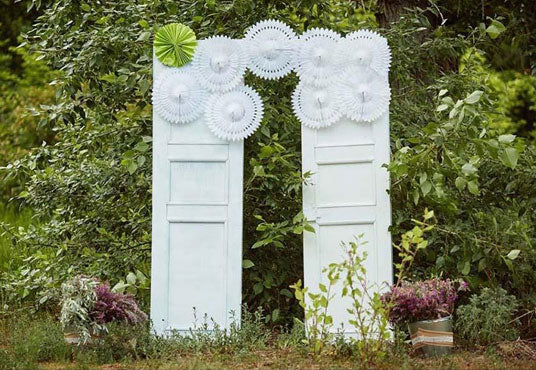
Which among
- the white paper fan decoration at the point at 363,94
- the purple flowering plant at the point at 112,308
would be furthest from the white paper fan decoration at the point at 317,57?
the purple flowering plant at the point at 112,308

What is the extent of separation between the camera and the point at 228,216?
16.5 ft

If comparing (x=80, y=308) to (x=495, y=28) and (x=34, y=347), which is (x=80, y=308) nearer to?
(x=34, y=347)

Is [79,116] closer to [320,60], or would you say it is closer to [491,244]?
[320,60]

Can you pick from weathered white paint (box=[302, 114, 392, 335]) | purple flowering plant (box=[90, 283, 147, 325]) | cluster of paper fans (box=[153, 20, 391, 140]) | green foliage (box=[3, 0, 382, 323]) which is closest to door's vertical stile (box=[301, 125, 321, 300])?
weathered white paint (box=[302, 114, 392, 335])

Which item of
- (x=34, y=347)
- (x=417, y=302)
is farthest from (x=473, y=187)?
(x=34, y=347)

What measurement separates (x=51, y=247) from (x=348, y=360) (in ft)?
8.83

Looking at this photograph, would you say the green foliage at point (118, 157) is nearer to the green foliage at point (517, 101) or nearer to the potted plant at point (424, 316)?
the potted plant at point (424, 316)

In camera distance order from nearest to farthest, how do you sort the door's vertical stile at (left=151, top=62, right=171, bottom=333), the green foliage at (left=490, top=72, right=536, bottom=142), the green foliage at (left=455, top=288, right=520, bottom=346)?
the green foliage at (left=455, top=288, right=520, bottom=346) < the door's vertical stile at (left=151, top=62, right=171, bottom=333) < the green foliage at (left=490, top=72, right=536, bottom=142)

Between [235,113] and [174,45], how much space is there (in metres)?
0.55

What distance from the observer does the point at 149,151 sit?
5625 mm

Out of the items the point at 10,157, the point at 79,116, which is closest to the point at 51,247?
the point at 79,116

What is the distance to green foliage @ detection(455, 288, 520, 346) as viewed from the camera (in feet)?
15.6

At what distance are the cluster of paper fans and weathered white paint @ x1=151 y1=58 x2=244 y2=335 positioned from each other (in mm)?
A: 172

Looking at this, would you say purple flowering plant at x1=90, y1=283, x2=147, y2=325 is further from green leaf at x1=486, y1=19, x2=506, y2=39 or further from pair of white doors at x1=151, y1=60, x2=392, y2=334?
green leaf at x1=486, y1=19, x2=506, y2=39
